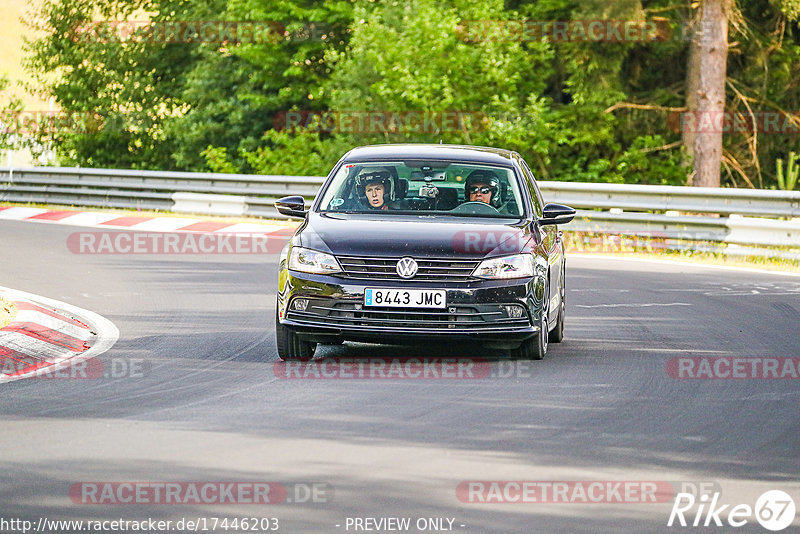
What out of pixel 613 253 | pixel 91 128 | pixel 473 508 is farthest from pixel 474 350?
pixel 91 128

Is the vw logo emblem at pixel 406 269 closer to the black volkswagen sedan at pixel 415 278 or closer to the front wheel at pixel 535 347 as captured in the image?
the black volkswagen sedan at pixel 415 278

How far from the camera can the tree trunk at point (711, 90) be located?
28.5 m

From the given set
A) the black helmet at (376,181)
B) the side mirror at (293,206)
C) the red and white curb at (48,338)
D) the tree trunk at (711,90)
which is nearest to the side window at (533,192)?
the black helmet at (376,181)

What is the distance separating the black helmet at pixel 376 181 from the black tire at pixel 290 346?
1.34 m

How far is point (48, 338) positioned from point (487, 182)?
12.3ft

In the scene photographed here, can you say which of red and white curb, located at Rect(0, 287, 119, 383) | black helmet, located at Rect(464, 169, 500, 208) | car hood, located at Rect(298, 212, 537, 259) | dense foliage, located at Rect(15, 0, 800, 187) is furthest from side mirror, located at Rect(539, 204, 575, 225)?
dense foliage, located at Rect(15, 0, 800, 187)

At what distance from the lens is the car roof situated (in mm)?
11422

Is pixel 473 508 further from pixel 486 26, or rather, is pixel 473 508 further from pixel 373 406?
pixel 486 26

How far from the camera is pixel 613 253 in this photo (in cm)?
2136

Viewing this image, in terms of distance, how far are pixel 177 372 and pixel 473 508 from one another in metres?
4.16

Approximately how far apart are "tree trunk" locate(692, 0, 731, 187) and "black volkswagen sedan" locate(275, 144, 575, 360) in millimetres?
18830

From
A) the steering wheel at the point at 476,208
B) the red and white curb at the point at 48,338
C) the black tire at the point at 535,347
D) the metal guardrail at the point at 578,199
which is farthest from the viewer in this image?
the metal guardrail at the point at 578,199

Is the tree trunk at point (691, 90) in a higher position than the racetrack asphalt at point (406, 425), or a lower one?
higher

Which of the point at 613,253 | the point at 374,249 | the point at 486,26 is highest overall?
the point at 486,26
